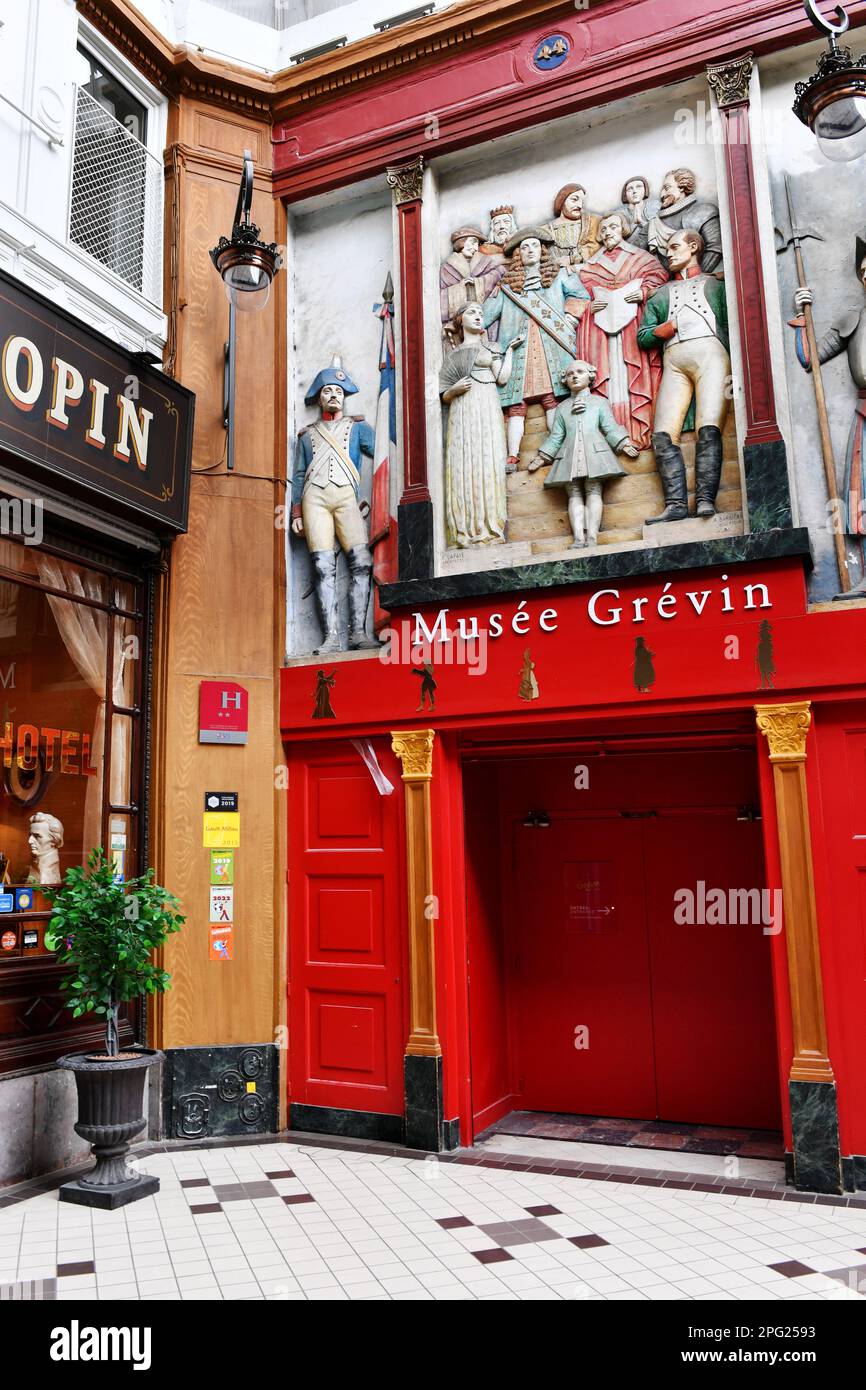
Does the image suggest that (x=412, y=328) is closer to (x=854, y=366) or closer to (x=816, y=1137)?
(x=854, y=366)

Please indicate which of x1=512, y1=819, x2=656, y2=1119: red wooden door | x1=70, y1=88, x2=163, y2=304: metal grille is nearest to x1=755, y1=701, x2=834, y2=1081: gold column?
x1=512, y1=819, x2=656, y2=1119: red wooden door

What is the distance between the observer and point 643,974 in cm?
654

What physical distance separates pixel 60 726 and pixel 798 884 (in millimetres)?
4198

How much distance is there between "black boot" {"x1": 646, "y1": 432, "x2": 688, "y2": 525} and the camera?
19.2ft

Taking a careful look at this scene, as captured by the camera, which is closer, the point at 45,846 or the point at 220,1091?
the point at 45,846

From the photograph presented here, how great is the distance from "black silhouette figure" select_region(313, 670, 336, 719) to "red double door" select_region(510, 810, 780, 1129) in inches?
63.3

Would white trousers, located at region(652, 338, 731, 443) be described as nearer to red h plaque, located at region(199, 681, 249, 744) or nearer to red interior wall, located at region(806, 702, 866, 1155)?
red interior wall, located at region(806, 702, 866, 1155)

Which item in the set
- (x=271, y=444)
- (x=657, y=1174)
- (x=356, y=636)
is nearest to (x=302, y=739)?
(x=356, y=636)

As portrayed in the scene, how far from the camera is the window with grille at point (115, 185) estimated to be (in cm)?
638

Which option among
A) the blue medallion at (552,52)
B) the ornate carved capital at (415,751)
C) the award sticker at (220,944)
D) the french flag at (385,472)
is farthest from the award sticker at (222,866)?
the blue medallion at (552,52)

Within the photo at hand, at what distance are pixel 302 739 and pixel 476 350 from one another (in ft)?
9.11

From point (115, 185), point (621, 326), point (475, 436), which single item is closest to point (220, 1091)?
point (475, 436)

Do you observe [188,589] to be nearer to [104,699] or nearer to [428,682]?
[104,699]

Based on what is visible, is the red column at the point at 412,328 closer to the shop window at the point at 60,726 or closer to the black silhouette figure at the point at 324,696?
the black silhouette figure at the point at 324,696
